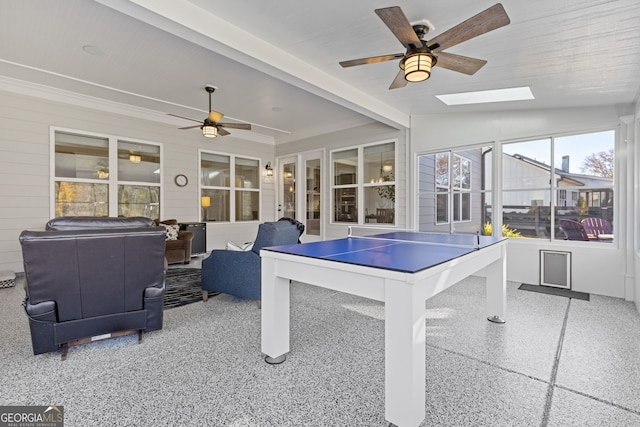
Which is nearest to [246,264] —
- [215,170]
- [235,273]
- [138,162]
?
[235,273]

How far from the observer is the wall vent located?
4340mm

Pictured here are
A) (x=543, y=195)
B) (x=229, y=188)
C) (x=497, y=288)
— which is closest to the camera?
(x=497, y=288)

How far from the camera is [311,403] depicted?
1.82 metres

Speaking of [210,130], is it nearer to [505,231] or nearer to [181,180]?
[181,180]

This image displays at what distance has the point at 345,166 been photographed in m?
7.00

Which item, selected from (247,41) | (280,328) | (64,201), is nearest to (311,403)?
(280,328)

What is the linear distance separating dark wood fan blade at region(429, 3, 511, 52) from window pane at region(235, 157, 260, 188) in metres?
6.06

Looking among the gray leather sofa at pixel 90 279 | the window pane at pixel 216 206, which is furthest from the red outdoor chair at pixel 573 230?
the window pane at pixel 216 206

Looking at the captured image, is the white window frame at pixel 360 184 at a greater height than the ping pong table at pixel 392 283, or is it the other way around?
the white window frame at pixel 360 184

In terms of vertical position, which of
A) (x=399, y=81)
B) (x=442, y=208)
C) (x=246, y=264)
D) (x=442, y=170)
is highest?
(x=399, y=81)

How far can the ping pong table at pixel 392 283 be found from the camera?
5.14 ft

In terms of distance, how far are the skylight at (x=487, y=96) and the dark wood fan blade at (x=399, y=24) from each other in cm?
217

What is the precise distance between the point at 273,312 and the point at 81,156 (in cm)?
538

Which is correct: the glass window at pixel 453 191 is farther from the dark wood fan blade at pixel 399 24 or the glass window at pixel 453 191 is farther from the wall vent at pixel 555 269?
the dark wood fan blade at pixel 399 24
